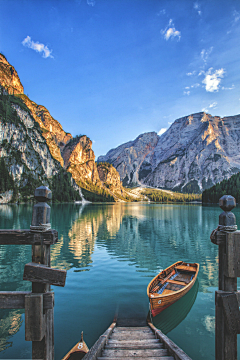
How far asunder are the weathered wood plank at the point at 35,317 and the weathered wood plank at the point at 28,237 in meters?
1.40

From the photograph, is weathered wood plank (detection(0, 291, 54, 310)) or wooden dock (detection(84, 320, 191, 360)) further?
wooden dock (detection(84, 320, 191, 360))

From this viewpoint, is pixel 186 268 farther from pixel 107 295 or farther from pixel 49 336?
pixel 49 336

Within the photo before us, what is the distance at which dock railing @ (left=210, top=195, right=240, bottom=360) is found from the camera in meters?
5.41

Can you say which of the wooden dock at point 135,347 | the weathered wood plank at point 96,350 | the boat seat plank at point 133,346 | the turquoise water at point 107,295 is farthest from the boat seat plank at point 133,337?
the turquoise water at point 107,295

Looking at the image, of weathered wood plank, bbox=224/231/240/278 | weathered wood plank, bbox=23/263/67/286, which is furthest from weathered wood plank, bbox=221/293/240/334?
weathered wood plank, bbox=23/263/67/286

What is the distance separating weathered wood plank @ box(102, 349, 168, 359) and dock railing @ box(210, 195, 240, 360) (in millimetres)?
2534

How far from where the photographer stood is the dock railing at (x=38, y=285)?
204 inches

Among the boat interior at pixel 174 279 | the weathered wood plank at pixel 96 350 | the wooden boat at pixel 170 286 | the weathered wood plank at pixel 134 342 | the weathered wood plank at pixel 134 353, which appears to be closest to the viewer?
the weathered wood plank at pixel 96 350

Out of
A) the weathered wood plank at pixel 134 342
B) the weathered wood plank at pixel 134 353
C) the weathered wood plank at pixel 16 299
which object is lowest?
the weathered wood plank at pixel 134 342

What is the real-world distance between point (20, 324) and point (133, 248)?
2215cm

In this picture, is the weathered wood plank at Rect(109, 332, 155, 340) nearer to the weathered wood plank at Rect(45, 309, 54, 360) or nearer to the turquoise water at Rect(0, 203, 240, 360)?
the turquoise water at Rect(0, 203, 240, 360)

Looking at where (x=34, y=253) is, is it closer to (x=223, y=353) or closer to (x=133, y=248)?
(x=223, y=353)

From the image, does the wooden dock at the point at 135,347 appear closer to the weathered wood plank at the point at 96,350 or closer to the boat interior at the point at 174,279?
the weathered wood plank at the point at 96,350

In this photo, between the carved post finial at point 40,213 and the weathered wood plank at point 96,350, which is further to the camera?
the weathered wood plank at point 96,350
